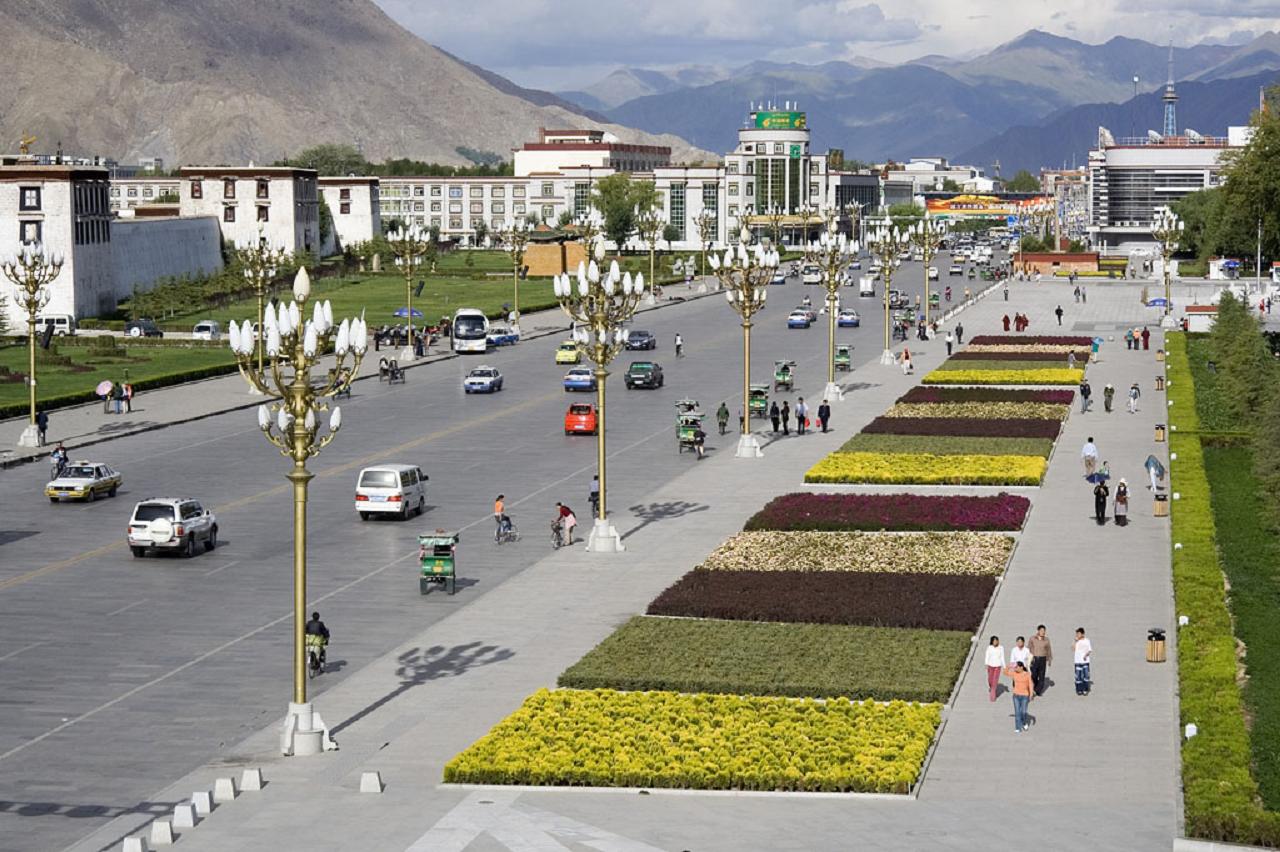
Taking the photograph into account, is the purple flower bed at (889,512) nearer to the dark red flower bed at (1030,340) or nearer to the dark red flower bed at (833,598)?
the dark red flower bed at (833,598)

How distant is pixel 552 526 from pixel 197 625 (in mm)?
12003

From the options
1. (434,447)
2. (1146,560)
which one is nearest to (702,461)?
(434,447)

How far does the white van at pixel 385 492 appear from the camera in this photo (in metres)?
52.2

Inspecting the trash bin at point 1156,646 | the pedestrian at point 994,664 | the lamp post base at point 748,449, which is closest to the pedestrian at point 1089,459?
the lamp post base at point 748,449

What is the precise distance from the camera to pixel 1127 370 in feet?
316

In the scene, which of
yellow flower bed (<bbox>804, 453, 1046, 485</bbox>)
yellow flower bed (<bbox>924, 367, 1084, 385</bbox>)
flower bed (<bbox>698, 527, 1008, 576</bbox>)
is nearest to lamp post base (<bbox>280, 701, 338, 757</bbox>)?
flower bed (<bbox>698, 527, 1008, 576</bbox>)

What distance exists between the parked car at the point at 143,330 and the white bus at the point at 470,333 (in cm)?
1855

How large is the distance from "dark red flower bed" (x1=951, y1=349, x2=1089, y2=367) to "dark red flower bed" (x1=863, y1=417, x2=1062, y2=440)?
1029 inches

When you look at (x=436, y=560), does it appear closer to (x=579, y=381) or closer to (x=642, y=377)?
(x=579, y=381)

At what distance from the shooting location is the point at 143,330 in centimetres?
11719

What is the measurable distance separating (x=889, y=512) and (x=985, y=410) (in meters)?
25.7

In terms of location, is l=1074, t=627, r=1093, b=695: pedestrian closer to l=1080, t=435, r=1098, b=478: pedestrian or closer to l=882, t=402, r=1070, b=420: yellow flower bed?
l=1080, t=435, r=1098, b=478: pedestrian

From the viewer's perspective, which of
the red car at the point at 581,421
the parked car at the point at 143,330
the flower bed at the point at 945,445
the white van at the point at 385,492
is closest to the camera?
the white van at the point at 385,492

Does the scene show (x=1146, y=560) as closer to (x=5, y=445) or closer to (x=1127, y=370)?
(x=5, y=445)
